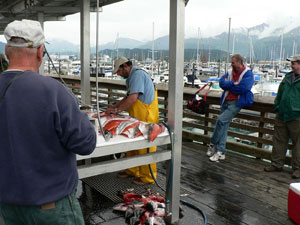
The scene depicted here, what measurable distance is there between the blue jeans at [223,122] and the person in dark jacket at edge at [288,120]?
2.27ft

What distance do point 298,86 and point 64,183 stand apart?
157 inches

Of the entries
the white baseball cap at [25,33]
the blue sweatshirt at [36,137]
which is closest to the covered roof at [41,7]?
the white baseball cap at [25,33]

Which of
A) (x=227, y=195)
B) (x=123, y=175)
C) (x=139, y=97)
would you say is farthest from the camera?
(x=123, y=175)

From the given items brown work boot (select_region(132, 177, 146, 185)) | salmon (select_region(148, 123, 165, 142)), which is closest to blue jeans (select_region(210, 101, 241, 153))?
Result: brown work boot (select_region(132, 177, 146, 185))

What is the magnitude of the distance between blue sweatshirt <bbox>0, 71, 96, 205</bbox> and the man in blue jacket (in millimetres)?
3874

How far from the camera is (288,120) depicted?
4.54 m

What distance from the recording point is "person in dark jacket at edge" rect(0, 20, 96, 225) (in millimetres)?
1448

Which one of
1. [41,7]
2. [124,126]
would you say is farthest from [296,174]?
[41,7]

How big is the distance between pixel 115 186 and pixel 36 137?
284cm

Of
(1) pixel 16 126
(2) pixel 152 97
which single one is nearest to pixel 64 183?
(1) pixel 16 126

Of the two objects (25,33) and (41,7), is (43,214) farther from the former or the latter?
(41,7)

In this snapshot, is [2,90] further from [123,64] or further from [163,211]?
[123,64]

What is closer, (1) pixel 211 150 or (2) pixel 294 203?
(2) pixel 294 203

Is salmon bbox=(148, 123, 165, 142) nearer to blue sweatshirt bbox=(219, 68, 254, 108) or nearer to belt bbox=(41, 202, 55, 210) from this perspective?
belt bbox=(41, 202, 55, 210)
